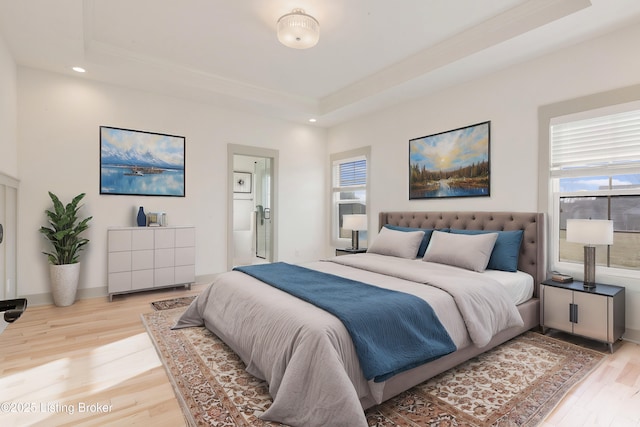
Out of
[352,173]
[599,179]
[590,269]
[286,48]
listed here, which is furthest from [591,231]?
[352,173]

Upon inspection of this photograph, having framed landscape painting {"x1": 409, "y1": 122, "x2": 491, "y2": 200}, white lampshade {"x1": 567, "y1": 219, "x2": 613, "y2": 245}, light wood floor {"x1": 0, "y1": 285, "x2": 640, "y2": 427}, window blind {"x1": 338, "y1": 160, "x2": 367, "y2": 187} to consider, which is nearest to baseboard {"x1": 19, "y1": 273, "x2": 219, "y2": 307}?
light wood floor {"x1": 0, "y1": 285, "x2": 640, "y2": 427}

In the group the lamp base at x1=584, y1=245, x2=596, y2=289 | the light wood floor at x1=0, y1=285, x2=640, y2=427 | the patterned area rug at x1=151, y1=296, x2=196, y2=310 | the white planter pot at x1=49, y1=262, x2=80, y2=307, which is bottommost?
the light wood floor at x1=0, y1=285, x2=640, y2=427

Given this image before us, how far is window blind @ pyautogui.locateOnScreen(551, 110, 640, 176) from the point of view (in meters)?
2.76

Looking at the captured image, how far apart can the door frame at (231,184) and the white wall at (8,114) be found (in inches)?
95.3

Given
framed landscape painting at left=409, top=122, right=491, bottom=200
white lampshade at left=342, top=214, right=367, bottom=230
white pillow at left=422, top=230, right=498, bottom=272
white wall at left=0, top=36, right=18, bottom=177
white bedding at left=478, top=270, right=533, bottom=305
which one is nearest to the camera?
white bedding at left=478, top=270, right=533, bottom=305

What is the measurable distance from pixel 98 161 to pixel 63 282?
1.49 metres

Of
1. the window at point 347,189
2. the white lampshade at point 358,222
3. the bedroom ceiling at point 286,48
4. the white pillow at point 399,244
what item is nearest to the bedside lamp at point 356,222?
the white lampshade at point 358,222

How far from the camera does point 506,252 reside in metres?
3.19

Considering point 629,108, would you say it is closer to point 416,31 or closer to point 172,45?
point 416,31

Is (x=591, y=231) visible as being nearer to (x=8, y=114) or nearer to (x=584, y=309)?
(x=584, y=309)

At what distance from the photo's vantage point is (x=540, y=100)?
3.26 m

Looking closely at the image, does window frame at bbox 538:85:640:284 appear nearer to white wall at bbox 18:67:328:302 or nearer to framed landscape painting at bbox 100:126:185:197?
white wall at bbox 18:67:328:302

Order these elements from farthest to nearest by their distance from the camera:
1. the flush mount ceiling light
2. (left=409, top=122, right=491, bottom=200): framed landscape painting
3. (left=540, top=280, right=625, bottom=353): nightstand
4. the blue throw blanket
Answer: (left=409, top=122, right=491, bottom=200): framed landscape painting → the flush mount ceiling light → (left=540, top=280, right=625, bottom=353): nightstand → the blue throw blanket

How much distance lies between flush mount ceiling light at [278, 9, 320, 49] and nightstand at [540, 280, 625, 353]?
10.1 feet
